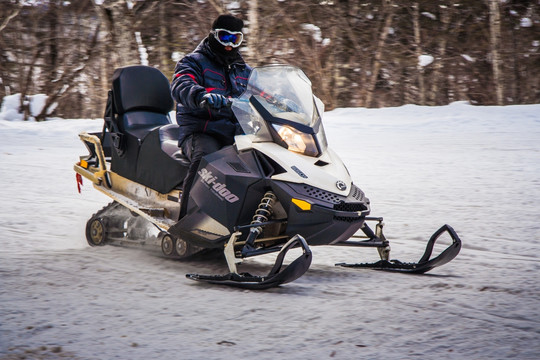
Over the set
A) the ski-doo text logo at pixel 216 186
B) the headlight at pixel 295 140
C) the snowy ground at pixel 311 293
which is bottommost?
the snowy ground at pixel 311 293

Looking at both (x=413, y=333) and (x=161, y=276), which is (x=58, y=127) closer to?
(x=161, y=276)

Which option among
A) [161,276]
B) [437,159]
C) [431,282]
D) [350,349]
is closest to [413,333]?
[350,349]

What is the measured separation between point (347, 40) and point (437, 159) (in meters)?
10.8

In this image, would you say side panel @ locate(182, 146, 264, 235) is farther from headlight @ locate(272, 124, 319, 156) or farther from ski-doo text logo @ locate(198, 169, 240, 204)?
headlight @ locate(272, 124, 319, 156)

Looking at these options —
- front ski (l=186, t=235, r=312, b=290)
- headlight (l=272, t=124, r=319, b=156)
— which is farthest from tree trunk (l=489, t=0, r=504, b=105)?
front ski (l=186, t=235, r=312, b=290)

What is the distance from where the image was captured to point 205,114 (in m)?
4.68

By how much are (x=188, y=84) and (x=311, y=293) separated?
1.61 m

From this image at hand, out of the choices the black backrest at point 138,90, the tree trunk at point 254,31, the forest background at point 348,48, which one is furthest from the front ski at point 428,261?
the forest background at point 348,48

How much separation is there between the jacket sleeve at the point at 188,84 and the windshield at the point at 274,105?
26cm

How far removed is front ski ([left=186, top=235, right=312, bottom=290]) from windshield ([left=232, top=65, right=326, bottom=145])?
0.82 meters

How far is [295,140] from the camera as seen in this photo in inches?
165

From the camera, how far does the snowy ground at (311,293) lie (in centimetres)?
291

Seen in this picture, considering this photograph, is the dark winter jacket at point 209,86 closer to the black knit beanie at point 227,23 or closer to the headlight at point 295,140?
the black knit beanie at point 227,23

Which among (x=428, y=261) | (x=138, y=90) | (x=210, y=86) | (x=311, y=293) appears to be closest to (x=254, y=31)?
(x=138, y=90)
